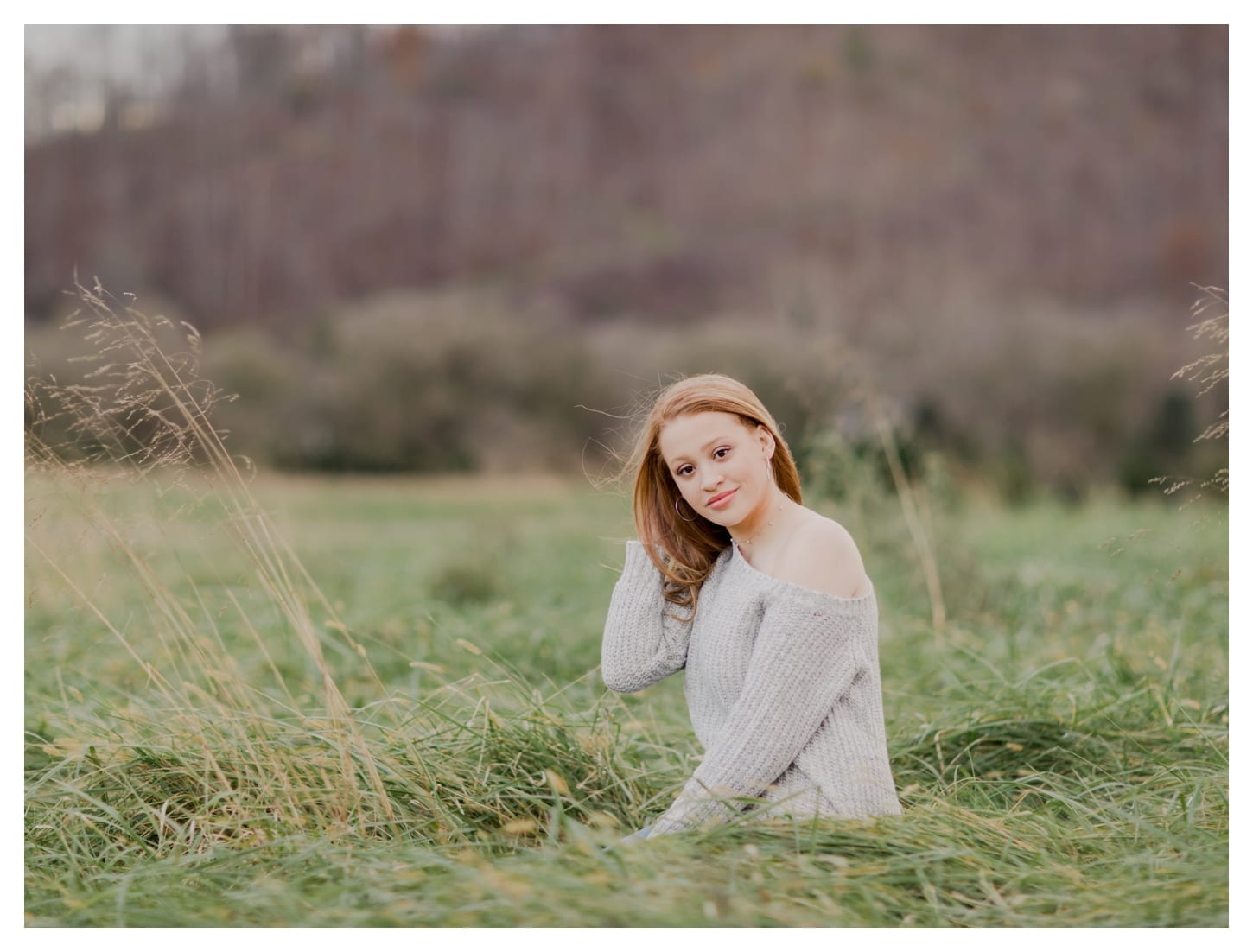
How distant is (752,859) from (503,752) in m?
0.66

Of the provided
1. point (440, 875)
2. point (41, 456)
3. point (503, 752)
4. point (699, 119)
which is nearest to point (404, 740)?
point (503, 752)

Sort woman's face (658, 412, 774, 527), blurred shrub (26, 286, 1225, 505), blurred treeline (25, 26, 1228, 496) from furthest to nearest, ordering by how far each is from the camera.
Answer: blurred treeline (25, 26, 1228, 496)
blurred shrub (26, 286, 1225, 505)
woman's face (658, 412, 774, 527)

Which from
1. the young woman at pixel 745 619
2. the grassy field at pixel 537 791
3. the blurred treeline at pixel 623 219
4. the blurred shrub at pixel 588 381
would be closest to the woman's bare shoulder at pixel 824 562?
the young woman at pixel 745 619

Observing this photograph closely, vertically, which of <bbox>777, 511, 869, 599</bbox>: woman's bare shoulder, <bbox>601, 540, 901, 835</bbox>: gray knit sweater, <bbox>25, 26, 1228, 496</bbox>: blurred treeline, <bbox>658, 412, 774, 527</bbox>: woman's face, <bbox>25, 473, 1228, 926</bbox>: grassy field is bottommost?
<bbox>25, 473, 1228, 926</bbox>: grassy field

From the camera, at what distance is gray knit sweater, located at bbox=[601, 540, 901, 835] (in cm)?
182

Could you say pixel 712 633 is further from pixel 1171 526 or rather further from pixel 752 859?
pixel 1171 526

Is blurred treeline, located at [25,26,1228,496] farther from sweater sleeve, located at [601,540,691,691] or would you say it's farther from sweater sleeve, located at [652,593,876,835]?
sweater sleeve, located at [652,593,876,835]

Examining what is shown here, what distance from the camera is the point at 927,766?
8.32ft

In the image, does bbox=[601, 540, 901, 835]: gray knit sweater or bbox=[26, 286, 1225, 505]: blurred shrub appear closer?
bbox=[601, 540, 901, 835]: gray knit sweater

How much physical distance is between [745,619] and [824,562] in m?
0.18

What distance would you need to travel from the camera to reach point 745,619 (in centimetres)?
189

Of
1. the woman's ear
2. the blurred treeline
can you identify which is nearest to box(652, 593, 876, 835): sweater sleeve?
the woman's ear

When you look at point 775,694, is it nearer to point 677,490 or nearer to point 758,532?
point 758,532

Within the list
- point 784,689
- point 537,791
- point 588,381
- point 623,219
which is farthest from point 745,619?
point 623,219
